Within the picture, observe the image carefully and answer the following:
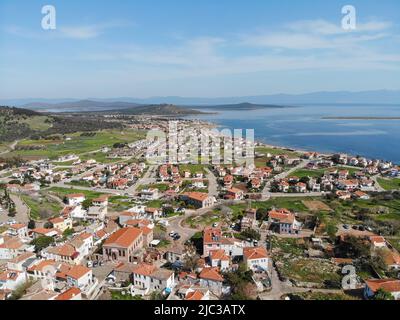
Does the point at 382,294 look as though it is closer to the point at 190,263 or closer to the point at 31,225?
the point at 190,263

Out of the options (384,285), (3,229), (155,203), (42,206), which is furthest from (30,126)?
(384,285)

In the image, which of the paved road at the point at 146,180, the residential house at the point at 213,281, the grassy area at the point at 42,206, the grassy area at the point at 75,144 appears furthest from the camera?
the grassy area at the point at 75,144

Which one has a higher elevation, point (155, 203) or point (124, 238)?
point (124, 238)

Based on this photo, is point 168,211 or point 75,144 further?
point 75,144

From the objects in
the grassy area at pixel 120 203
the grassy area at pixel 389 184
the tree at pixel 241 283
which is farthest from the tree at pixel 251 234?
the grassy area at pixel 389 184

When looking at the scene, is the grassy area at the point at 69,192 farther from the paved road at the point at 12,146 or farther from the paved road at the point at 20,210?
the paved road at the point at 12,146

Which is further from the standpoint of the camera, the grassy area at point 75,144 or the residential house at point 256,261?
the grassy area at point 75,144
